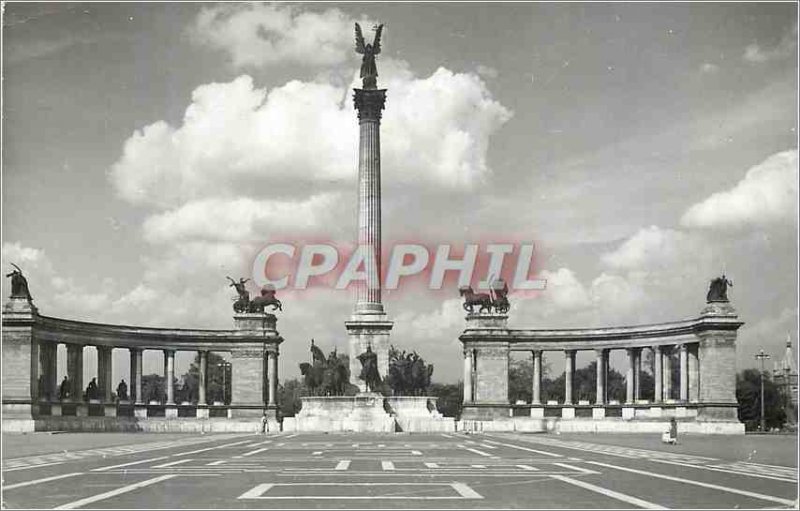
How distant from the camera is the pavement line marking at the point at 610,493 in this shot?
20.1m

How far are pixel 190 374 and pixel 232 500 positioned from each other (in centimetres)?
16020

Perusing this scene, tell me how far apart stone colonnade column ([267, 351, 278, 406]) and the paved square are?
193 ft

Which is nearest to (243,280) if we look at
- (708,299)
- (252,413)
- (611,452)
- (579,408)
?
(252,413)

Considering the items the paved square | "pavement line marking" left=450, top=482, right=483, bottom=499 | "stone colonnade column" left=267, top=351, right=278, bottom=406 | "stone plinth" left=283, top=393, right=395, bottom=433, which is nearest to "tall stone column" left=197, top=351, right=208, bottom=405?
"stone colonnade column" left=267, top=351, right=278, bottom=406

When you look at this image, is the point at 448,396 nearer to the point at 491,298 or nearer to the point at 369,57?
the point at 491,298

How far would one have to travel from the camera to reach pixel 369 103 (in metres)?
90.2

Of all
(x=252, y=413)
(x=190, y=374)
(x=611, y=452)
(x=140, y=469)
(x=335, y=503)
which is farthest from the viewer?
(x=190, y=374)

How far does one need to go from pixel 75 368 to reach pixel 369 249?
27075 mm

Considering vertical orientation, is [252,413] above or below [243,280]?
below

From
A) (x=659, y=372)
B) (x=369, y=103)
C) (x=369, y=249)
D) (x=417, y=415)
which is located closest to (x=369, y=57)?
(x=369, y=103)

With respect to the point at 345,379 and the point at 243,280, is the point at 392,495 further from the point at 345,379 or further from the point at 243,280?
the point at 243,280

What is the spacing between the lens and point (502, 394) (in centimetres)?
10006

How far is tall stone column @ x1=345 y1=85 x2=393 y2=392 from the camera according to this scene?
87.7 metres

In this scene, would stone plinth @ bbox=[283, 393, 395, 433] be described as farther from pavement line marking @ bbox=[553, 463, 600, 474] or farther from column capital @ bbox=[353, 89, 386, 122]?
pavement line marking @ bbox=[553, 463, 600, 474]
